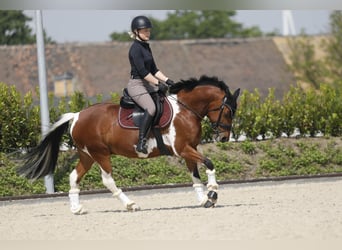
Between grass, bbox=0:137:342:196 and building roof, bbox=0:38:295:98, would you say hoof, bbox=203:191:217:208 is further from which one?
building roof, bbox=0:38:295:98

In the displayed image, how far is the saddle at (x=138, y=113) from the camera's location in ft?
38.7

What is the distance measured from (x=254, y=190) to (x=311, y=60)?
119 feet

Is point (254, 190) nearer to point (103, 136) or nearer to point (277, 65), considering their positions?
point (103, 136)

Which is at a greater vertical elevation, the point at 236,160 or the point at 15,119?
the point at 15,119

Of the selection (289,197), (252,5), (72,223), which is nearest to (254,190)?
(289,197)

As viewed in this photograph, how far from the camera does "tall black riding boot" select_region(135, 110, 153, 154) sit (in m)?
11.6

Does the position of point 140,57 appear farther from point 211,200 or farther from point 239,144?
point 239,144

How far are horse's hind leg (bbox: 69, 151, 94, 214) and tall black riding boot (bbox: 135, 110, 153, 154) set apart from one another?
1048 millimetres

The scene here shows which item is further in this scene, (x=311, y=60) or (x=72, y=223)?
(x=311, y=60)

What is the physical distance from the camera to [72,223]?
1064 centimetres

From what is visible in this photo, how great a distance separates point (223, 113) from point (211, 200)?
1341 mm

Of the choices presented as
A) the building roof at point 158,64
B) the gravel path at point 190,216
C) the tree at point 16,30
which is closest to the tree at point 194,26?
the tree at point 16,30

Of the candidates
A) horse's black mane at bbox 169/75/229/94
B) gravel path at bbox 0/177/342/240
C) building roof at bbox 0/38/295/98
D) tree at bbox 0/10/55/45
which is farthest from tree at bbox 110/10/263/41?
horse's black mane at bbox 169/75/229/94

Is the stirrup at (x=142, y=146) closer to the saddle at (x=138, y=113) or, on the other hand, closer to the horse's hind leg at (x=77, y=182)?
the saddle at (x=138, y=113)
